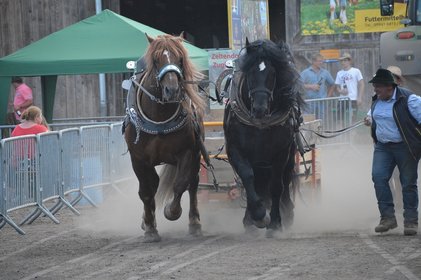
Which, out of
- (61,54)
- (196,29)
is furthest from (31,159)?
(196,29)

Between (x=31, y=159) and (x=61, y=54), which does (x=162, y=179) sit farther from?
(x=61, y=54)

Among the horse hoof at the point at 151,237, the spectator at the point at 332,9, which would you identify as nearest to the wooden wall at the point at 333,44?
the spectator at the point at 332,9

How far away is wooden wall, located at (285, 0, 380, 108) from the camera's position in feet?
82.0

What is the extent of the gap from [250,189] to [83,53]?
7.38 metres

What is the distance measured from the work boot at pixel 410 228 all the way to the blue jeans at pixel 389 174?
20cm

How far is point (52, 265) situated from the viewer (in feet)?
30.7

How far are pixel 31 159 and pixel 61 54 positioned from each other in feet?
14.7

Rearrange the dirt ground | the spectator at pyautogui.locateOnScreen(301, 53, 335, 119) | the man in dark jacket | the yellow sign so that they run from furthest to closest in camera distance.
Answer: the yellow sign < the spectator at pyautogui.locateOnScreen(301, 53, 335, 119) < the man in dark jacket < the dirt ground

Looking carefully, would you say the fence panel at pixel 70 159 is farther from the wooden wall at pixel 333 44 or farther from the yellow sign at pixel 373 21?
the yellow sign at pixel 373 21

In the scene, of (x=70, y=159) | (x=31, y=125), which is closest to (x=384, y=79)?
(x=70, y=159)

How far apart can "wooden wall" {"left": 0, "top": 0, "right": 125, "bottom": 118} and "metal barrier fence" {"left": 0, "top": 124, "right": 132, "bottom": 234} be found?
7.12 meters

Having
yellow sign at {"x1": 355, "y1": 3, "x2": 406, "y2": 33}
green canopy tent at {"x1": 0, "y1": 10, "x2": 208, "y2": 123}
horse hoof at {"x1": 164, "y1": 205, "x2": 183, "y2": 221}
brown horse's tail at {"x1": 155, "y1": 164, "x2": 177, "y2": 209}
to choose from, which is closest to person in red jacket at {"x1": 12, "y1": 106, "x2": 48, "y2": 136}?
green canopy tent at {"x1": 0, "y1": 10, "x2": 208, "y2": 123}

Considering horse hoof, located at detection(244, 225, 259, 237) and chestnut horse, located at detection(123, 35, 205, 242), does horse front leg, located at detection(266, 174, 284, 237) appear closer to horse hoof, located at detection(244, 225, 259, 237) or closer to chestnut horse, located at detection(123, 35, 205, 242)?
horse hoof, located at detection(244, 225, 259, 237)

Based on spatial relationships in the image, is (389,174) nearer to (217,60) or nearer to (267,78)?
(267,78)
